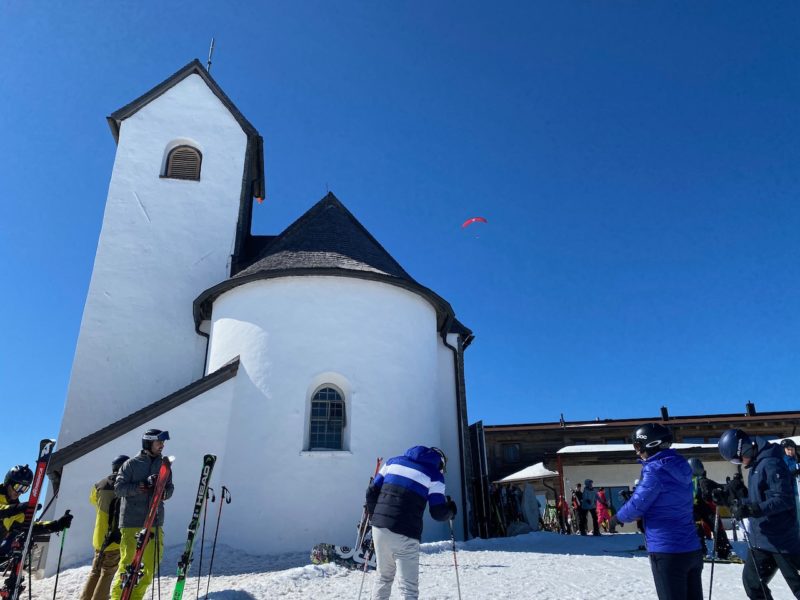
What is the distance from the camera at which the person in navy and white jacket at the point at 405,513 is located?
5305 millimetres

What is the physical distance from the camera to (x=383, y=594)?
5.39m

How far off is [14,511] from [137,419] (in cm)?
588

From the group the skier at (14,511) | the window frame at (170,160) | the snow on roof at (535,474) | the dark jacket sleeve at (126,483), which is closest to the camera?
the dark jacket sleeve at (126,483)

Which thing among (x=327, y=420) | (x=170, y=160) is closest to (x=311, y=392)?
(x=327, y=420)

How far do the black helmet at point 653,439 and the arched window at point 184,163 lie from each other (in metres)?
16.7

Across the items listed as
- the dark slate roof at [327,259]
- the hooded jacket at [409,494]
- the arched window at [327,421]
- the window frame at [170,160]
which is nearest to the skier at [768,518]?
the hooded jacket at [409,494]

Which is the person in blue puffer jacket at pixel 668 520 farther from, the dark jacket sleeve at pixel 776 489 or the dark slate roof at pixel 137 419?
the dark slate roof at pixel 137 419

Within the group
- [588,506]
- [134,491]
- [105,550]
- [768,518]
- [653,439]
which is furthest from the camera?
[588,506]

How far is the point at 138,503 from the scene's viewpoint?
5.95m

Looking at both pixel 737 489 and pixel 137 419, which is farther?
pixel 137 419

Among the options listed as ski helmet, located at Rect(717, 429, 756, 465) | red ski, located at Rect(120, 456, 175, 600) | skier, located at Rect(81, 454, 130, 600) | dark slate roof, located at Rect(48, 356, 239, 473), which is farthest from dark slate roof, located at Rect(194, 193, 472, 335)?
ski helmet, located at Rect(717, 429, 756, 465)

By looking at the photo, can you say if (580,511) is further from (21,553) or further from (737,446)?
(21,553)

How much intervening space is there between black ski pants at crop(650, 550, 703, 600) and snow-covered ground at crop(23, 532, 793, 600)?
2628 mm

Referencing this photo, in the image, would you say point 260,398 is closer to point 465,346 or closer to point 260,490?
point 260,490
